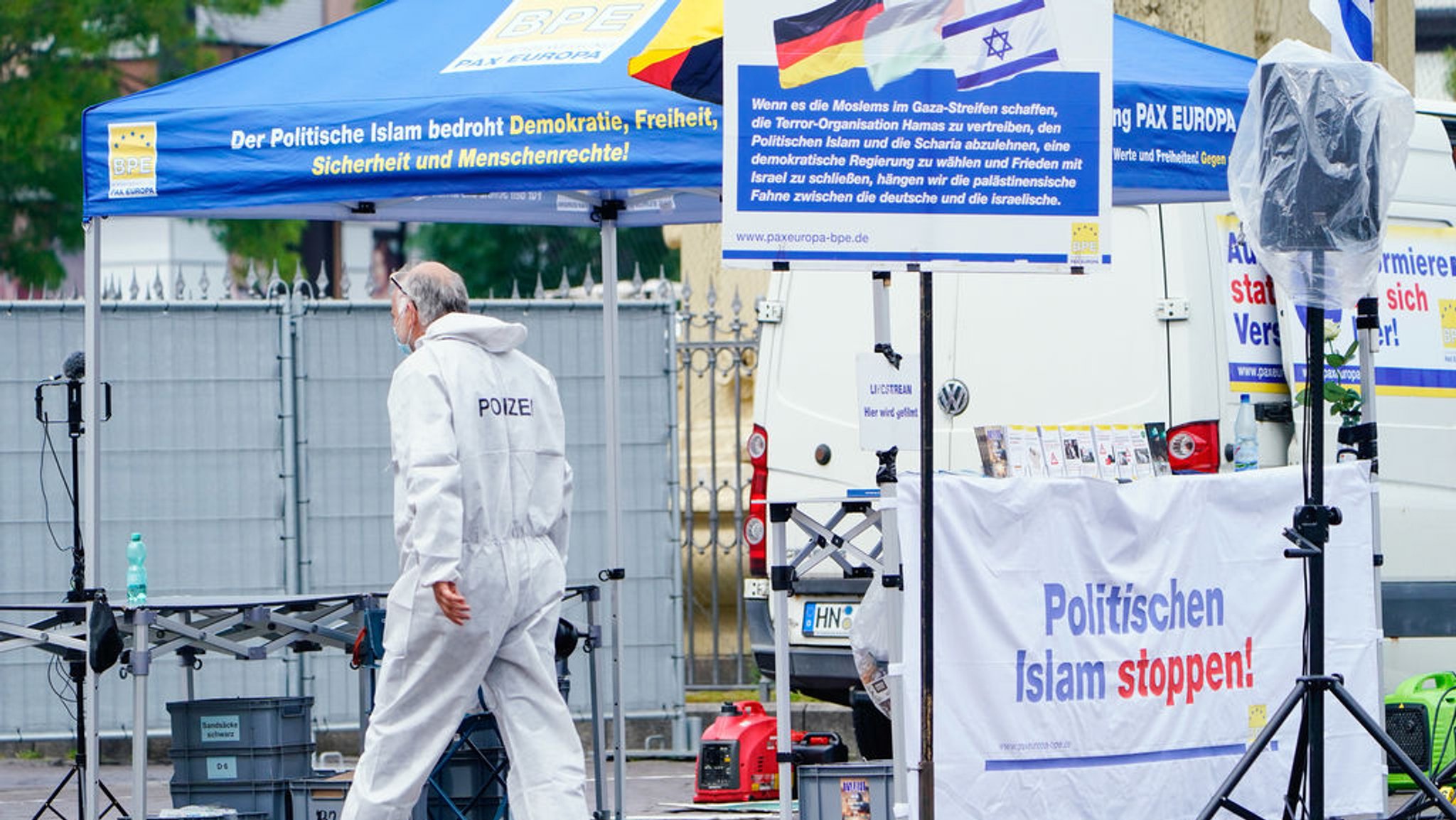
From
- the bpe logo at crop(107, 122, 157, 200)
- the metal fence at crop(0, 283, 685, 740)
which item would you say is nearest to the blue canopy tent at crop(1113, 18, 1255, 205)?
the bpe logo at crop(107, 122, 157, 200)

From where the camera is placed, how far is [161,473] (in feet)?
35.6

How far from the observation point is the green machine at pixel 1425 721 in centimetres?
842

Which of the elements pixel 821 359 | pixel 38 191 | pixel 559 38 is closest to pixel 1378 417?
pixel 821 359

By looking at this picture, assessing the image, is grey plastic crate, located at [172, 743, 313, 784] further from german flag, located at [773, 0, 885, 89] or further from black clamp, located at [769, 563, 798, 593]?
german flag, located at [773, 0, 885, 89]

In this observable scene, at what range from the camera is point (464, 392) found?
6449 millimetres

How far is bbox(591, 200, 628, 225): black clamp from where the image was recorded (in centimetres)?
810

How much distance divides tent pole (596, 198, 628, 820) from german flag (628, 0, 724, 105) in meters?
1.51

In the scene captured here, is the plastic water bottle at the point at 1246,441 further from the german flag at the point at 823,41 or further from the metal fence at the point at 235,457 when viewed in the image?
the metal fence at the point at 235,457

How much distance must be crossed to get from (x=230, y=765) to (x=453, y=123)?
2.53 meters

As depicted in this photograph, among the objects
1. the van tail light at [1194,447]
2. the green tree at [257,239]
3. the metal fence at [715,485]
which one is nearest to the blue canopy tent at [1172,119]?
the van tail light at [1194,447]

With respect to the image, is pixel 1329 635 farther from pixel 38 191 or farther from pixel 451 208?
pixel 38 191

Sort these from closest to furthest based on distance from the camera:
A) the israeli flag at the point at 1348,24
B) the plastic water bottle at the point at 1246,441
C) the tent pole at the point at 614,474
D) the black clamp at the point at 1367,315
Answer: the israeli flag at the point at 1348,24 → the black clamp at the point at 1367,315 → the plastic water bottle at the point at 1246,441 → the tent pole at the point at 614,474

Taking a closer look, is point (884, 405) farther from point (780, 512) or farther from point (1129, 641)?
point (1129, 641)

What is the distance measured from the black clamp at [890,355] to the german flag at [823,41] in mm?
798
